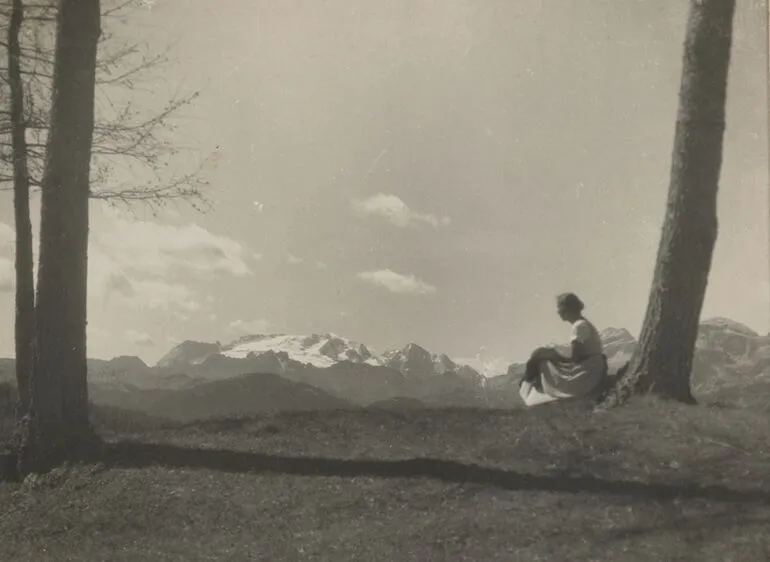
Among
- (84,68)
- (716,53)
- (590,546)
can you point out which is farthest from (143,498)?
(716,53)

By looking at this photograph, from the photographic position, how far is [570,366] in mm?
8422

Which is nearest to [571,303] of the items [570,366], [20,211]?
[570,366]

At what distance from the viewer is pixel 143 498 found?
6.44 m

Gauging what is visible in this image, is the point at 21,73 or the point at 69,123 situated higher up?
the point at 21,73

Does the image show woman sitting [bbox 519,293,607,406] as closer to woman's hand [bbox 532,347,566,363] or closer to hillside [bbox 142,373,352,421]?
woman's hand [bbox 532,347,566,363]

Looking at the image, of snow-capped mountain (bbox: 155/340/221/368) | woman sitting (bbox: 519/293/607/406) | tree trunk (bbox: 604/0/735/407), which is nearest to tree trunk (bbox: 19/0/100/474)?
snow-capped mountain (bbox: 155/340/221/368)

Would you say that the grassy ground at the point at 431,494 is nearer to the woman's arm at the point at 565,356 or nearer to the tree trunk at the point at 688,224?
the tree trunk at the point at 688,224

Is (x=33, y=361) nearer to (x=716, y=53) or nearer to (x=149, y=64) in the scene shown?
(x=149, y=64)

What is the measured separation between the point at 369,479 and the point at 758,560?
323cm

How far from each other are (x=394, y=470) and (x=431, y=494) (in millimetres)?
620

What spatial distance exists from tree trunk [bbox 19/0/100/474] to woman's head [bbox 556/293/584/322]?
571 centimetres

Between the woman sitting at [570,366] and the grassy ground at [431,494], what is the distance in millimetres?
689

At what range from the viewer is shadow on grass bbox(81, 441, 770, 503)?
18.1ft

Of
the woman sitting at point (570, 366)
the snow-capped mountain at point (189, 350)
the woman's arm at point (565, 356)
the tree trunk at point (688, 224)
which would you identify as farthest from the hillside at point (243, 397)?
the tree trunk at point (688, 224)
